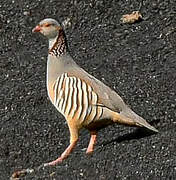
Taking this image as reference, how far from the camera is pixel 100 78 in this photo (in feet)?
39.6

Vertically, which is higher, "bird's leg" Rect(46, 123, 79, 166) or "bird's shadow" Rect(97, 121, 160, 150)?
"bird's leg" Rect(46, 123, 79, 166)

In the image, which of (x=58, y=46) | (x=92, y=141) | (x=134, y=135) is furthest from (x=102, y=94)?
(x=134, y=135)

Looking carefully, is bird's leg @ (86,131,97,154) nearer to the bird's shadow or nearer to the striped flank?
the bird's shadow

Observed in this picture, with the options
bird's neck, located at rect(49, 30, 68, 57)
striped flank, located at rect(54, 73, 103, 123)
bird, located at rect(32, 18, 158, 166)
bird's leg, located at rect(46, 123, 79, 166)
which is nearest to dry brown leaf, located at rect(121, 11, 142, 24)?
bird's neck, located at rect(49, 30, 68, 57)

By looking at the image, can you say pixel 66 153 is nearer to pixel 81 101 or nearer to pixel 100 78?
pixel 81 101

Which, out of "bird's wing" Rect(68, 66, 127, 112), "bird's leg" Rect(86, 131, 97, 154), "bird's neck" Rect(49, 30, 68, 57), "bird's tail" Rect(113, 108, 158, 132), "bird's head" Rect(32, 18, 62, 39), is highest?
"bird's head" Rect(32, 18, 62, 39)

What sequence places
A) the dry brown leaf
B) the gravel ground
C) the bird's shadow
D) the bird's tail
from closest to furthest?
1. the gravel ground
2. the bird's tail
3. the bird's shadow
4. the dry brown leaf

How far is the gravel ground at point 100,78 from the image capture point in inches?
339

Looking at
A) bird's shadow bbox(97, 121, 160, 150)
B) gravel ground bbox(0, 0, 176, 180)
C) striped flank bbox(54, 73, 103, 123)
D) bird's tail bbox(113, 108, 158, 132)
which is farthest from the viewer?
bird's shadow bbox(97, 121, 160, 150)

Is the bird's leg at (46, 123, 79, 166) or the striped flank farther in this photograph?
the bird's leg at (46, 123, 79, 166)

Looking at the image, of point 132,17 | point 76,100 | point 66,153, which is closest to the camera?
point 76,100

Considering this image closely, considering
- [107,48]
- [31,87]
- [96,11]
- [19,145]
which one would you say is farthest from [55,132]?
[96,11]

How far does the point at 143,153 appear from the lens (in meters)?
8.65

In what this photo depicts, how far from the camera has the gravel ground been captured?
861cm
